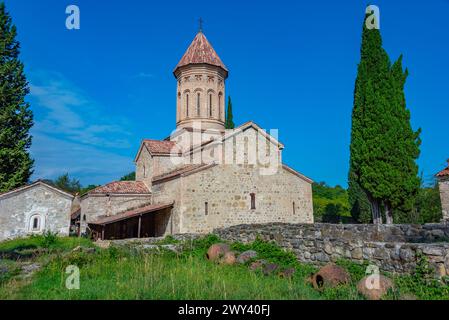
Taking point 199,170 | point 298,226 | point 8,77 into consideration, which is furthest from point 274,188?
point 8,77

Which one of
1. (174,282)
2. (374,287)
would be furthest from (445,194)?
(174,282)

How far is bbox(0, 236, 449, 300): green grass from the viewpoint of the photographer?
476cm

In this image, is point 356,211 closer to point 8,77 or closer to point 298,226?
point 298,226

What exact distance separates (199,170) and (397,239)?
8292mm

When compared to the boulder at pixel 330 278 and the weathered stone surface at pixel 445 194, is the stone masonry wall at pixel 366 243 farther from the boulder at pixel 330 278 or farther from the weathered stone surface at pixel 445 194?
the weathered stone surface at pixel 445 194

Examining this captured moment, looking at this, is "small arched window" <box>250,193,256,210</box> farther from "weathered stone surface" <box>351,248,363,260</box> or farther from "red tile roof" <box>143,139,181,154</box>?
"weathered stone surface" <box>351,248,363,260</box>

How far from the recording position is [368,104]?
596 inches

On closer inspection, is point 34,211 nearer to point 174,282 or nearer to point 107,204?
point 107,204

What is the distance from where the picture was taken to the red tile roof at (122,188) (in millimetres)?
16281

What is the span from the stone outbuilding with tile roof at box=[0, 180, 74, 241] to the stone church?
1127 millimetres

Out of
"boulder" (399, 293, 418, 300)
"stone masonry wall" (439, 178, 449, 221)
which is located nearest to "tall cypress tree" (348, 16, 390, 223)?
"stone masonry wall" (439, 178, 449, 221)

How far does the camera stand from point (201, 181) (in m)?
14.4

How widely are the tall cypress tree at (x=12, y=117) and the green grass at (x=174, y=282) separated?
12.0m

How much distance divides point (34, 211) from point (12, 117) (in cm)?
593
